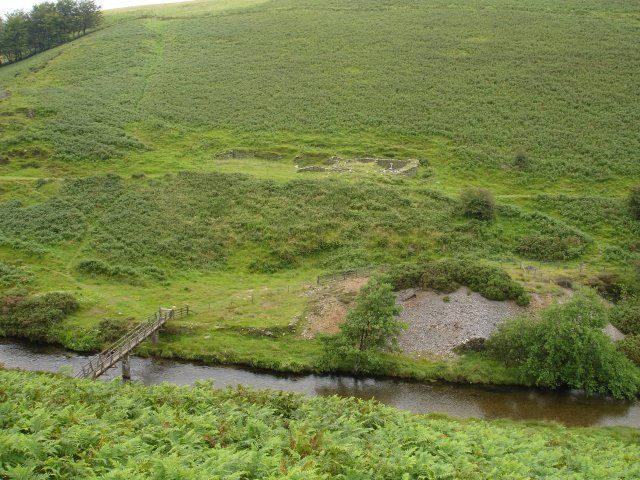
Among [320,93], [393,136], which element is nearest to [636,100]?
[393,136]

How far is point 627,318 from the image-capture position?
43.8 metres

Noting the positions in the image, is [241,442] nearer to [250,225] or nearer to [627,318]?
[627,318]

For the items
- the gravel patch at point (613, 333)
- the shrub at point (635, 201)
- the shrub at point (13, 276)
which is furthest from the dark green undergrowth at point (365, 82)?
the gravel patch at point (613, 333)

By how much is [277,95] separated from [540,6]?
6907 cm

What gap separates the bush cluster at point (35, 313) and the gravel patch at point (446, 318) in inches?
1089

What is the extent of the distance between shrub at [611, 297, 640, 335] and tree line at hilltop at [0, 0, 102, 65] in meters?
122

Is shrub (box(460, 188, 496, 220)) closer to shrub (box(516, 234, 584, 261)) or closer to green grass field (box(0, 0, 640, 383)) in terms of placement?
green grass field (box(0, 0, 640, 383))

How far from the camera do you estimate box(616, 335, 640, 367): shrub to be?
40188 mm

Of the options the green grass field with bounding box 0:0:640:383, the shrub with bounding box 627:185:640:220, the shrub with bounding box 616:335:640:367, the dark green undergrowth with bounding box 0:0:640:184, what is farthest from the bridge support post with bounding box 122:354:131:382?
the shrub with bounding box 627:185:640:220

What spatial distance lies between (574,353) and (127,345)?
101 ft

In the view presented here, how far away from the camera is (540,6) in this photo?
122812 millimetres

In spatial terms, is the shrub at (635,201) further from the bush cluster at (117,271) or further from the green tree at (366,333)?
the bush cluster at (117,271)

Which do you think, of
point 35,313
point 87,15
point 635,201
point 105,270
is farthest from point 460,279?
point 87,15

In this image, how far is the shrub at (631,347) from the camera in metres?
40.2
